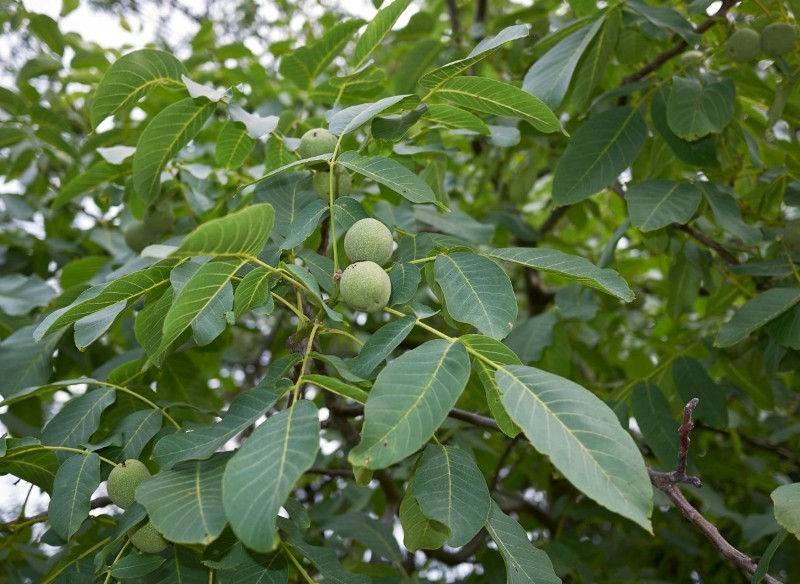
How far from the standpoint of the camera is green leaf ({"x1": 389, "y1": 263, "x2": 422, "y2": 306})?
1.06 m

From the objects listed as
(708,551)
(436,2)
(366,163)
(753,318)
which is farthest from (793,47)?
(708,551)

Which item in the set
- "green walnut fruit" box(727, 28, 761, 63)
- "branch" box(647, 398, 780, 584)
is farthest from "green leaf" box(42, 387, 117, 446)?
"green walnut fruit" box(727, 28, 761, 63)

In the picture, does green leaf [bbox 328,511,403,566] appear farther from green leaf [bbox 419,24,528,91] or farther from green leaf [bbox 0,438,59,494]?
green leaf [bbox 419,24,528,91]

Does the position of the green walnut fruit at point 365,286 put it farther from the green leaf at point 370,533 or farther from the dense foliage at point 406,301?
the green leaf at point 370,533

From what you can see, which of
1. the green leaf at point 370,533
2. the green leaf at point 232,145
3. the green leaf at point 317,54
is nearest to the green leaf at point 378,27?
the green leaf at point 317,54

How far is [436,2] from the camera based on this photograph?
275cm

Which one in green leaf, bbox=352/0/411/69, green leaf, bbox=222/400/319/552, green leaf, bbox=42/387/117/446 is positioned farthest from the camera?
green leaf, bbox=352/0/411/69

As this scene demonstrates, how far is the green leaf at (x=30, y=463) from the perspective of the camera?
111 centimetres

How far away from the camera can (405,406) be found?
821 millimetres

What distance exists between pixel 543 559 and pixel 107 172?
1.35 m

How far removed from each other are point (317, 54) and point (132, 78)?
1.47 ft

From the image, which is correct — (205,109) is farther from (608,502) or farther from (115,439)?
(608,502)

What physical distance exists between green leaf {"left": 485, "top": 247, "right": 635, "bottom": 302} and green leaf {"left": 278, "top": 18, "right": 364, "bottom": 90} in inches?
28.5

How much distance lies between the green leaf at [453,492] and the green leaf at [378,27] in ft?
2.63
